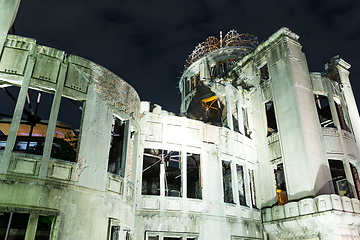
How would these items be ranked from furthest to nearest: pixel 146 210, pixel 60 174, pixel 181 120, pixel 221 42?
pixel 221 42
pixel 181 120
pixel 146 210
pixel 60 174

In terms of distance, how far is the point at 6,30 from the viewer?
1070 centimetres

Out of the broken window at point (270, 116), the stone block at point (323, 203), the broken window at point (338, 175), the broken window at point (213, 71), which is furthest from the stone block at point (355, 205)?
the broken window at point (213, 71)

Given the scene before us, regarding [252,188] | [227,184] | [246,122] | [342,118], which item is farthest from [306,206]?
[342,118]

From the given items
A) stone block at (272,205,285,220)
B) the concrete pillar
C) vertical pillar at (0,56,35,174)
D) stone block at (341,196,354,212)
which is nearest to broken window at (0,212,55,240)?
vertical pillar at (0,56,35,174)

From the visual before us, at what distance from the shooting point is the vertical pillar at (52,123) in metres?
9.34

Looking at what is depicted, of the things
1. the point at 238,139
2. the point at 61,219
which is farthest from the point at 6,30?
the point at 238,139

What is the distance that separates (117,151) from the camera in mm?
13930

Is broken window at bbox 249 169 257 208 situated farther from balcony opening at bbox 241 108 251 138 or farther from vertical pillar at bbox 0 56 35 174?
vertical pillar at bbox 0 56 35 174

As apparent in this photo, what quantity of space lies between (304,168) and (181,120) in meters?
7.36

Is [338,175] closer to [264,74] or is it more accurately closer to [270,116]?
[270,116]

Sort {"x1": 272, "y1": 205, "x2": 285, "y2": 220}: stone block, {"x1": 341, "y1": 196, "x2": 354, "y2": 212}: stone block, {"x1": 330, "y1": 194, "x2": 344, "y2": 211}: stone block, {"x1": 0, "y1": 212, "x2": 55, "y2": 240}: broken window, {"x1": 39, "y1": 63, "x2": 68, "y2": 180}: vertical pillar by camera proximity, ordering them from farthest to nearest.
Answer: {"x1": 272, "y1": 205, "x2": 285, "y2": 220}: stone block
{"x1": 341, "y1": 196, "x2": 354, "y2": 212}: stone block
{"x1": 330, "y1": 194, "x2": 344, "y2": 211}: stone block
{"x1": 0, "y1": 212, "x2": 55, "y2": 240}: broken window
{"x1": 39, "y1": 63, "x2": 68, "y2": 180}: vertical pillar

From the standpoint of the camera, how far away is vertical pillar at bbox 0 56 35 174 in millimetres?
8827

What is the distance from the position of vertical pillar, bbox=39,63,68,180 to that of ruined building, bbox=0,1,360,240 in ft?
0.13

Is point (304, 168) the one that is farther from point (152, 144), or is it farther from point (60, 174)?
point (60, 174)
